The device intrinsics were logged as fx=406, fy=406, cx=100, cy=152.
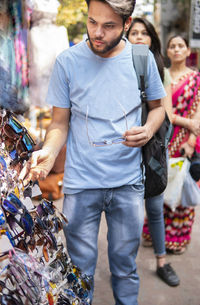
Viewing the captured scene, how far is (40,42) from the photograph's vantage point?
4137 mm

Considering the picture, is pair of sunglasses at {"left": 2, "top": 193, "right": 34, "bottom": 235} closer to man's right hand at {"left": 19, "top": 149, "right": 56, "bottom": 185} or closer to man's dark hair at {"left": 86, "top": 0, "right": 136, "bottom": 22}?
man's right hand at {"left": 19, "top": 149, "right": 56, "bottom": 185}

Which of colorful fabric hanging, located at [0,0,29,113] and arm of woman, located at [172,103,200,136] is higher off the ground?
colorful fabric hanging, located at [0,0,29,113]

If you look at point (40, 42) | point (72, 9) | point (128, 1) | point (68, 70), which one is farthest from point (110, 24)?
point (72, 9)

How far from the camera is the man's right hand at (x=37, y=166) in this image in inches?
52.2

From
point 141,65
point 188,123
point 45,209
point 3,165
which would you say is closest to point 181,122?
point 188,123

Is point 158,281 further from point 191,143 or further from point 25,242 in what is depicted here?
point 25,242

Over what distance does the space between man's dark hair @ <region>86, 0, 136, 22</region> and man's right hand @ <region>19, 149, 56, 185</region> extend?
652 mm

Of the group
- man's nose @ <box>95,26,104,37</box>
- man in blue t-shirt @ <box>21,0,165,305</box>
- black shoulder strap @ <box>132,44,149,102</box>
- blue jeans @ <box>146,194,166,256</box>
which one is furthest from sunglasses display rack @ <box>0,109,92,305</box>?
blue jeans @ <box>146,194,166,256</box>

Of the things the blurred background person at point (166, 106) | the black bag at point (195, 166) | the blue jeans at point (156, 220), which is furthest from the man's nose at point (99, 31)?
the black bag at point (195, 166)

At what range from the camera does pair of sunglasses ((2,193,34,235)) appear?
1.13 metres

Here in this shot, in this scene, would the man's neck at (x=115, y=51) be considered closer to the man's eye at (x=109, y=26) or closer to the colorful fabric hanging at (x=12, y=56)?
the man's eye at (x=109, y=26)

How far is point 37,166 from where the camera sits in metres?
1.48

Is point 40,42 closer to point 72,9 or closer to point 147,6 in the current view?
point 72,9

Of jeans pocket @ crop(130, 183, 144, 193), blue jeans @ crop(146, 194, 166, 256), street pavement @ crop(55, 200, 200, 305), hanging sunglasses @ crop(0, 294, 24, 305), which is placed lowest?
street pavement @ crop(55, 200, 200, 305)
